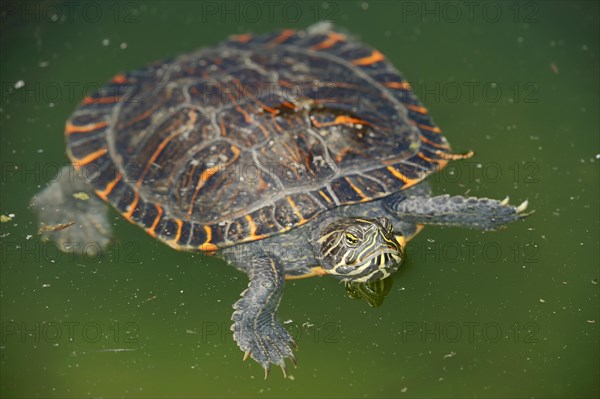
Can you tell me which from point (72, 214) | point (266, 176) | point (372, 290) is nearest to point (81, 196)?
point (72, 214)

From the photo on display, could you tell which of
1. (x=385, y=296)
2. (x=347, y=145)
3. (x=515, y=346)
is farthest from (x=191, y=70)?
(x=515, y=346)

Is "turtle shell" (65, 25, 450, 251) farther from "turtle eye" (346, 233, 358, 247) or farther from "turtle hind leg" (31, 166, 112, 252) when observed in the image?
"turtle eye" (346, 233, 358, 247)

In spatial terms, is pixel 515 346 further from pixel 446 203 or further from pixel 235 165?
pixel 235 165

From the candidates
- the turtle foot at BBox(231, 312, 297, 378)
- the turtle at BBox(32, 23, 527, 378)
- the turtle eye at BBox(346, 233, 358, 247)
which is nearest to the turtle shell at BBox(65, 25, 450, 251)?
the turtle at BBox(32, 23, 527, 378)

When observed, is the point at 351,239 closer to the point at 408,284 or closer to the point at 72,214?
the point at 408,284

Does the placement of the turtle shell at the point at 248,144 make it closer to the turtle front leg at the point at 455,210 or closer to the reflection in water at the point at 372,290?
the turtle front leg at the point at 455,210

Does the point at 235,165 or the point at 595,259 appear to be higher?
the point at 235,165
